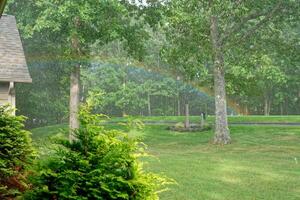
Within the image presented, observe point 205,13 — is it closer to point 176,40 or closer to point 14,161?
point 176,40

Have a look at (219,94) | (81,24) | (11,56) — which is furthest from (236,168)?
(81,24)

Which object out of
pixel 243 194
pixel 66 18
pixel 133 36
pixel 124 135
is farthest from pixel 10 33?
pixel 124 135

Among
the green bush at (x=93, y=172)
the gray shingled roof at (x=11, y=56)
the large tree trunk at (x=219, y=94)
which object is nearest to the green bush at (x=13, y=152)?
the green bush at (x=93, y=172)

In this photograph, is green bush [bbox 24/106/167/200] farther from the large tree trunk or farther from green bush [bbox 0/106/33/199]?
the large tree trunk

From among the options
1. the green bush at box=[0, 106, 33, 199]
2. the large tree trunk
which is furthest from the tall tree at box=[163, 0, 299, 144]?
the green bush at box=[0, 106, 33, 199]

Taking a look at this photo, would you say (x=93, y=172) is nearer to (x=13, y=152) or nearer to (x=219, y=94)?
(x=13, y=152)

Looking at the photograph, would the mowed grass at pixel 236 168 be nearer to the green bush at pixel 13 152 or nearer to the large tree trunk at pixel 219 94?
the green bush at pixel 13 152

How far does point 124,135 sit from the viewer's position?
188 inches

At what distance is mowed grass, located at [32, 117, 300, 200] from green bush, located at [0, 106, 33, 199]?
16.8 inches

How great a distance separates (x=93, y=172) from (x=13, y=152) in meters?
3.87

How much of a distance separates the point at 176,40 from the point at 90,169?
82.2 feet

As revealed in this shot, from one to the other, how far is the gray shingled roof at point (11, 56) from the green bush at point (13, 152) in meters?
12.2

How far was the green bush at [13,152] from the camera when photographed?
7027mm

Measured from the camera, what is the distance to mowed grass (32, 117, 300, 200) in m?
12.3
